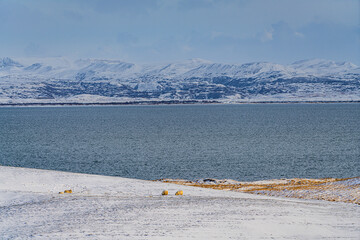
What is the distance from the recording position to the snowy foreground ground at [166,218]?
54.0 ft

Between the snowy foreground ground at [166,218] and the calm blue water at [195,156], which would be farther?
the calm blue water at [195,156]

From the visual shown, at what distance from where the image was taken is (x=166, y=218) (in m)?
18.6

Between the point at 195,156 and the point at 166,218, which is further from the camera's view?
the point at 195,156

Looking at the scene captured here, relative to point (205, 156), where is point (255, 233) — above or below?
above

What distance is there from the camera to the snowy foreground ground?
16.5 metres

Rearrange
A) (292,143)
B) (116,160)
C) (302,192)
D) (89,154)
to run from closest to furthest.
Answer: (302,192) → (116,160) → (89,154) → (292,143)

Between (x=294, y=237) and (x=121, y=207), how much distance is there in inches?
314

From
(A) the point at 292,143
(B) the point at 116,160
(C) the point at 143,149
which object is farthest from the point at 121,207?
(A) the point at 292,143

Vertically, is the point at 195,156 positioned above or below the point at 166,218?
below

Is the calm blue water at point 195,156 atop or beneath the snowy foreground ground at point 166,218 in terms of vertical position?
beneath

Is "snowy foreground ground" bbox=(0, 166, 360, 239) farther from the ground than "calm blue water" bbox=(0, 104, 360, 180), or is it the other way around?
"snowy foreground ground" bbox=(0, 166, 360, 239)

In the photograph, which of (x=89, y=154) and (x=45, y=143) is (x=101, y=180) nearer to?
(x=89, y=154)

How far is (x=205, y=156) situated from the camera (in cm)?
6091

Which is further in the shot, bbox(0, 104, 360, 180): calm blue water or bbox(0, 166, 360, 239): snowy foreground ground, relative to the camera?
bbox(0, 104, 360, 180): calm blue water
